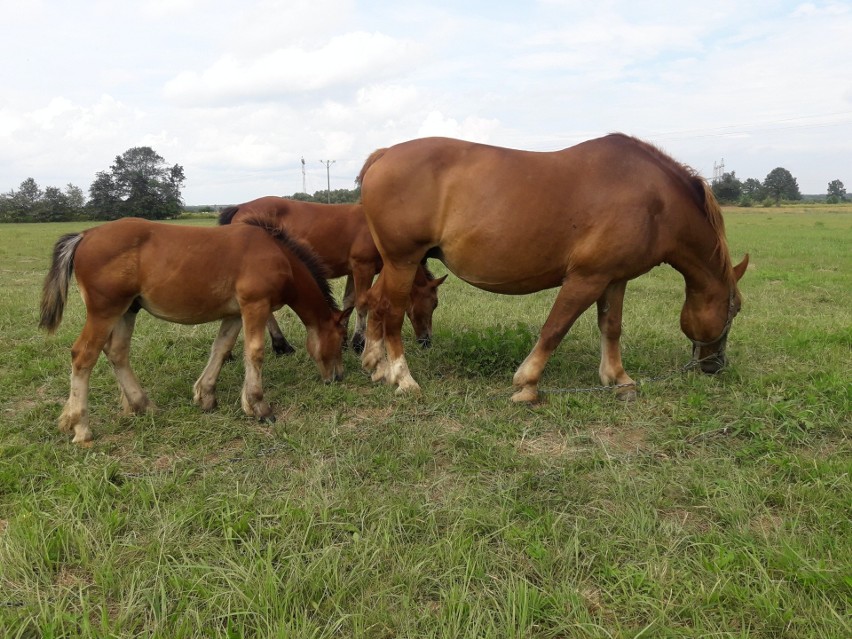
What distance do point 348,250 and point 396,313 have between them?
2.25 meters

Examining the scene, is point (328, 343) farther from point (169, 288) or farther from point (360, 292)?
point (360, 292)

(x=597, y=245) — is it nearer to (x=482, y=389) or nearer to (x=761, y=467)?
(x=482, y=389)

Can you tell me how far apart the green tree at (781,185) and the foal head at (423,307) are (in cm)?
10307

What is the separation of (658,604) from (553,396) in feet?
9.01

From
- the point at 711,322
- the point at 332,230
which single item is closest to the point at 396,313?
the point at 332,230

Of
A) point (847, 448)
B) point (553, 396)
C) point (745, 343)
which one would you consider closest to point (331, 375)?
point (553, 396)

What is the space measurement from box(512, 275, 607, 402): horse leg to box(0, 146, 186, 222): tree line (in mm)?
55769

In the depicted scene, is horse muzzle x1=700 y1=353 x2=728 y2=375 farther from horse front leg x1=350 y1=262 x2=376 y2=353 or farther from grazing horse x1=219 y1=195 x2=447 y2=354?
horse front leg x1=350 y1=262 x2=376 y2=353

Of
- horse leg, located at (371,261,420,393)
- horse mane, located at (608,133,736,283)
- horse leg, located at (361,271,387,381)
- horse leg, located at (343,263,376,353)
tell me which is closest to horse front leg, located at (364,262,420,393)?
horse leg, located at (371,261,420,393)

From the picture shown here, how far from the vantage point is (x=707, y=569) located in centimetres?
273

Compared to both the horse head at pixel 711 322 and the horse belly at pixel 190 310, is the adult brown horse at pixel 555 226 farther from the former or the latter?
the horse belly at pixel 190 310

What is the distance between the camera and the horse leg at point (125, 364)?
479cm

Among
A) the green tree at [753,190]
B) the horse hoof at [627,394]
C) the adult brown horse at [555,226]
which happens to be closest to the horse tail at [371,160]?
the adult brown horse at [555,226]

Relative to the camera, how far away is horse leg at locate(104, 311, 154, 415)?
4.79 metres
